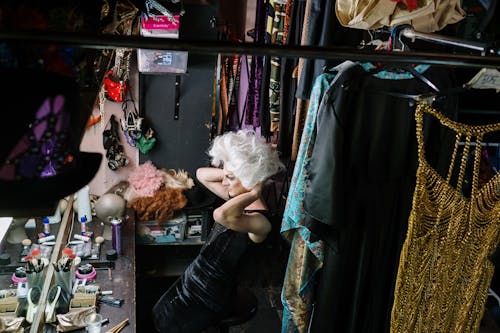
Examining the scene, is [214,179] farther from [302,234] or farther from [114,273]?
[302,234]

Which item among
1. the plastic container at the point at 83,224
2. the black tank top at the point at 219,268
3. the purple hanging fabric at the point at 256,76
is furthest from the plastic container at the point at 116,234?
the purple hanging fabric at the point at 256,76

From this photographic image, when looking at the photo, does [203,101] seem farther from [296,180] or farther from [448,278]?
[448,278]

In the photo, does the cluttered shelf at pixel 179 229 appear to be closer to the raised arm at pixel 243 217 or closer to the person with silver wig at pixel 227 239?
the person with silver wig at pixel 227 239

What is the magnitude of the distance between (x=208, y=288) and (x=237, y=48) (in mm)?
2319

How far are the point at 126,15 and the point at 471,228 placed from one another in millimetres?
1898

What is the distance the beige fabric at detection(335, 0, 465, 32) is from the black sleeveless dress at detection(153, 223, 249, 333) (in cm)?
141

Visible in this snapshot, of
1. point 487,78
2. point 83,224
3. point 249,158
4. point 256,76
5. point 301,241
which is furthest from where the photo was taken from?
point 256,76

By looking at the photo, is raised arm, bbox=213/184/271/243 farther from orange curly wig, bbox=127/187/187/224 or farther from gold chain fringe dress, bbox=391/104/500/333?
gold chain fringe dress, bbox=391/104/500/333

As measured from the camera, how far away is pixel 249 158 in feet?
8.95

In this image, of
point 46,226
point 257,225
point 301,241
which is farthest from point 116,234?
point 301,241

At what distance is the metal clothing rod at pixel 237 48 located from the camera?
70cm

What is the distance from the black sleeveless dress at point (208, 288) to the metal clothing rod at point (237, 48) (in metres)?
2.12

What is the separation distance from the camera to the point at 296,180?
2156mm

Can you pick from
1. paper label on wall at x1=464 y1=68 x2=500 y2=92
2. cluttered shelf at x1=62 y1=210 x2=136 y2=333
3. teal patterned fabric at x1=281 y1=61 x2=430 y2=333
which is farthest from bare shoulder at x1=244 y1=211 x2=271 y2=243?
paper label on wall at x1=464 y1=68 x2=500 y2=92
